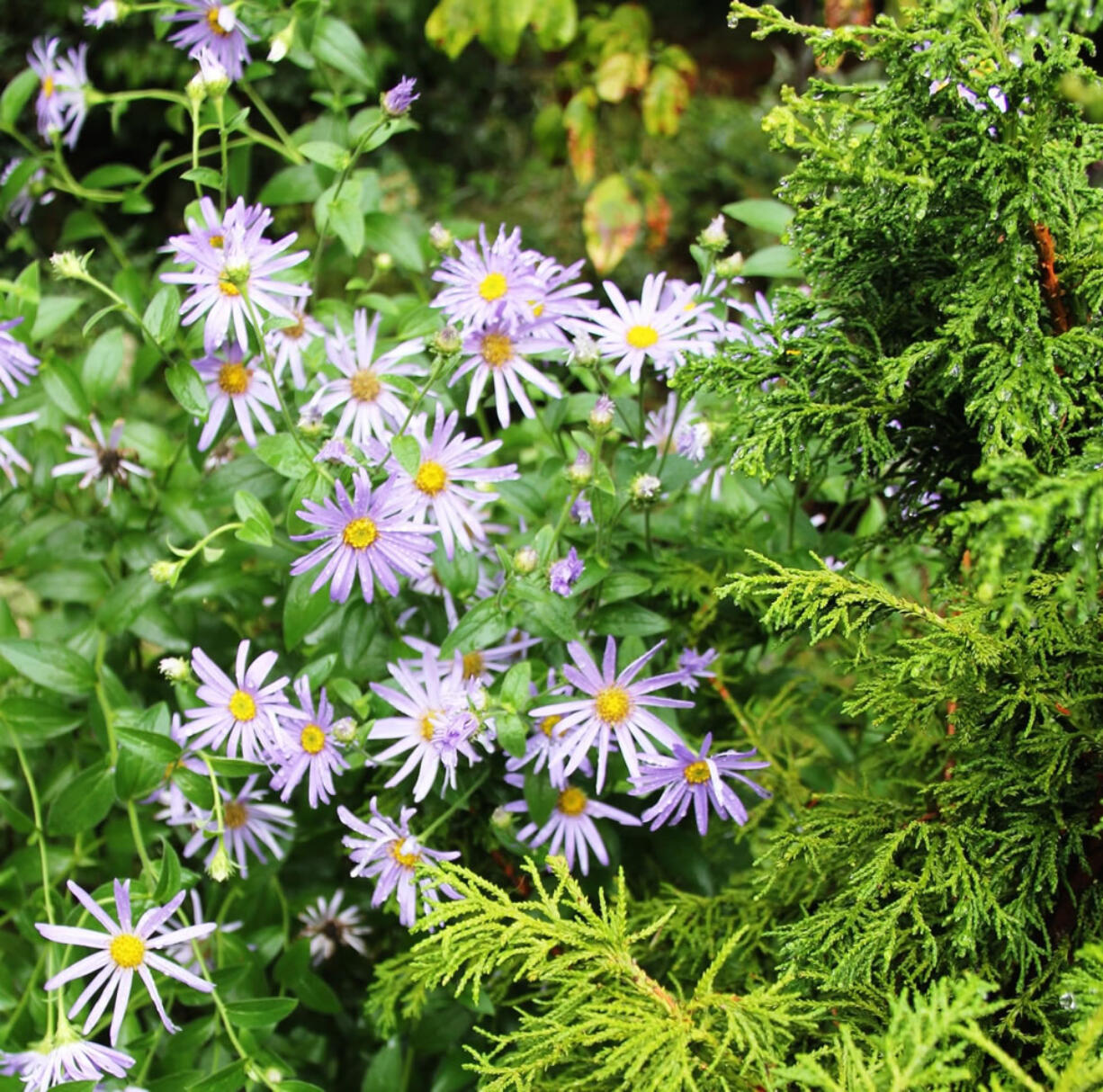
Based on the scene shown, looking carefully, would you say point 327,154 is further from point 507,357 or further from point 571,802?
point 571,802

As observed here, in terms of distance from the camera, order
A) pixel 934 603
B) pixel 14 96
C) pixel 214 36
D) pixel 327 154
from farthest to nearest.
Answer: pixel 14 96 < pixel 214 36 < pixel 327 154 < pixel 934 603

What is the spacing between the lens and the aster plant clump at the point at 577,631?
0.63m

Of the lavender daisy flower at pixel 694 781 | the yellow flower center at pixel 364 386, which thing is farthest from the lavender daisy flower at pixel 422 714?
the yellow flower center at pixel 364 386

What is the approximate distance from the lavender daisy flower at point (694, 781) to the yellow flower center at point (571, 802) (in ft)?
0.30

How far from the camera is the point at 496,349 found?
2.92 feet

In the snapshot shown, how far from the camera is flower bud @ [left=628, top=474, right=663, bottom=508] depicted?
2.75 ft

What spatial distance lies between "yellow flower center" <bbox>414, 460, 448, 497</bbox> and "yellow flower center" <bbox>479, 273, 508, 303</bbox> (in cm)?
13

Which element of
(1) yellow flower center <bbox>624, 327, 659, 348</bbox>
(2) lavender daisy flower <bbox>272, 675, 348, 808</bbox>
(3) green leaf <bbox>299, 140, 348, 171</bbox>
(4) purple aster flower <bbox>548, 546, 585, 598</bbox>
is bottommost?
(2) lavender daisy flower <bbox>272, 675, 348, 808</bbox>

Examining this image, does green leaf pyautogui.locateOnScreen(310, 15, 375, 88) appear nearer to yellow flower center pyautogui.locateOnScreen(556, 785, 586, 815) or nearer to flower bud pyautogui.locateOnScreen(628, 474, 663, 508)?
flower bud pyautogui.locateOnScreen(628, 474, 663, 508)

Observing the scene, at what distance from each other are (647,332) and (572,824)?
39 cm

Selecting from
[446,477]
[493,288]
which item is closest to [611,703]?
[446,477]

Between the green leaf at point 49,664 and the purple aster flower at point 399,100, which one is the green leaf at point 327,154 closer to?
the purple aster flower at point 399,100

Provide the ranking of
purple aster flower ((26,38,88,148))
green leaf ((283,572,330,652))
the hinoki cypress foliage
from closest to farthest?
the hinoki cypress foliage, green leaf ((283,572,330,652)), purple aster flower ((26,38,88,148))

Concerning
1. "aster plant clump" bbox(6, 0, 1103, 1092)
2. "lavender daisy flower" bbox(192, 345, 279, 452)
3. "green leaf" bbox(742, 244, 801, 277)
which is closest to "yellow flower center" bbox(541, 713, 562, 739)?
"aster plant clump" bbox(6, 0, 1103, 1092)
